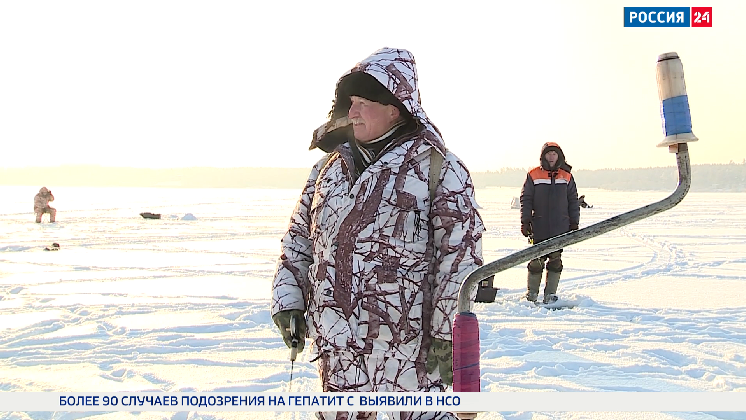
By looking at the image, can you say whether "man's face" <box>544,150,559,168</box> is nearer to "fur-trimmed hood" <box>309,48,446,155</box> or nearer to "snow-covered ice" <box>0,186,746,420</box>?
"snow-covered ice" <box>0,186,746,420</box>

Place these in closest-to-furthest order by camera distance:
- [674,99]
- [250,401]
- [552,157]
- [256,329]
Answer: [674,99], [250,401], [256,329], [552,157]

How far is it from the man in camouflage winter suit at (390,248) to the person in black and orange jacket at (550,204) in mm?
4348

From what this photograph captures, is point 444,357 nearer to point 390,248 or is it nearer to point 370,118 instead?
point 390,248

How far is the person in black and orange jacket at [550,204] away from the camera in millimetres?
6105

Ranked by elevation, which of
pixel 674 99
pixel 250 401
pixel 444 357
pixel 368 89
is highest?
pixel 368 89

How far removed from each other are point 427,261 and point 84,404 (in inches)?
92.0

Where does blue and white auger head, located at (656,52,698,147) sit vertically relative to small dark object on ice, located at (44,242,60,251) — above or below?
above

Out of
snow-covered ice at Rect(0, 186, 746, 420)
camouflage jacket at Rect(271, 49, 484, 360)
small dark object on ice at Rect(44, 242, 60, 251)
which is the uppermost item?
camouflage jacket at Rect(271, 49, 484, 360)

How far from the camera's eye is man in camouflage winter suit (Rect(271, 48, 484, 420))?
1940 millimetres

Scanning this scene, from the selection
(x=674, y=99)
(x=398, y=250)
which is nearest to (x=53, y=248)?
(x=398, y=250)

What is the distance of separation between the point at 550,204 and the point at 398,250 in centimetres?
456

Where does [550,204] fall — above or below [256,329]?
above

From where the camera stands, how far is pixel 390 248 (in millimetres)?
1941

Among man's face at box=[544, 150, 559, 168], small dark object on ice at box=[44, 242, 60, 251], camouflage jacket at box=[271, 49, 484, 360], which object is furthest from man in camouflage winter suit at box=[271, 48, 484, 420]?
small dark object on ice at box=[44, 242, 60, 251]
